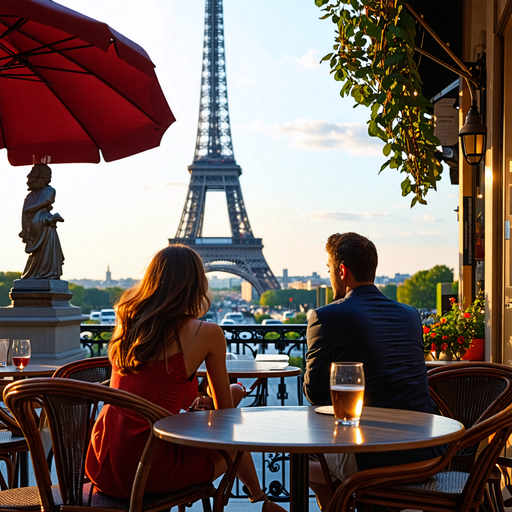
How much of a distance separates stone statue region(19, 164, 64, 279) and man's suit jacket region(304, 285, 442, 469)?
4273mm

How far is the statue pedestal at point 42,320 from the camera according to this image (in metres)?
5.59

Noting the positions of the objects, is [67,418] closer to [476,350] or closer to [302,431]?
[302,431]

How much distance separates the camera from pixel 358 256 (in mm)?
2318

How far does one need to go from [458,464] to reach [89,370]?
1625 mm

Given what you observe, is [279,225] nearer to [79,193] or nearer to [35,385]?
[79,193]

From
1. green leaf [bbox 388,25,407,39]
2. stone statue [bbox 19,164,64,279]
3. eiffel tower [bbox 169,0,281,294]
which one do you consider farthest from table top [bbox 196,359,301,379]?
eiffel tower [bbox 169,0,281,294]

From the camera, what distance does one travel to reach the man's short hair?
90.7 inches

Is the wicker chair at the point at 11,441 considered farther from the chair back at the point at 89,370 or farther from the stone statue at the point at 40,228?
the stone statue at the point at 40,228

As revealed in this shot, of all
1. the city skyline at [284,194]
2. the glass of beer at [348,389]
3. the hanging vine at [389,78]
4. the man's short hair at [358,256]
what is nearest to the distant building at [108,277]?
the city skyline at [284,194]

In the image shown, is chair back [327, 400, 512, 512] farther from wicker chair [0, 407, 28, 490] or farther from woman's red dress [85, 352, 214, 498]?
wicker chair [0, 407, 28, 490]

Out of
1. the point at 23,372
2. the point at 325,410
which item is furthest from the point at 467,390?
the point at 23,372

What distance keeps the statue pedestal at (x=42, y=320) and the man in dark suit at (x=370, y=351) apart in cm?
377

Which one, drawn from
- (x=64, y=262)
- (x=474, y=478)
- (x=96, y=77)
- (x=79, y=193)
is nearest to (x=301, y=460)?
(x=474, y=478)

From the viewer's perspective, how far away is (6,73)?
413 cm
